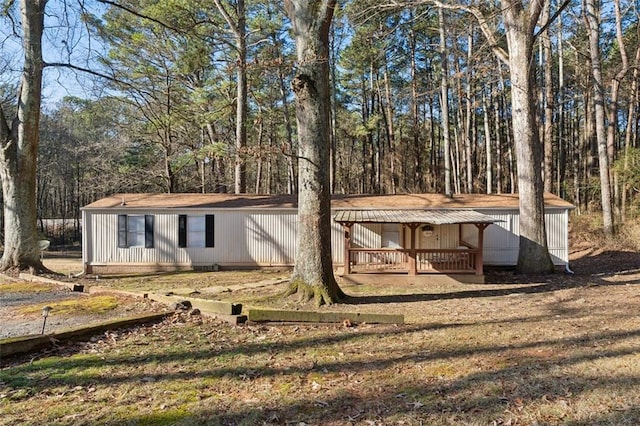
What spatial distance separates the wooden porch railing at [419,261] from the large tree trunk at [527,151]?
1.74m

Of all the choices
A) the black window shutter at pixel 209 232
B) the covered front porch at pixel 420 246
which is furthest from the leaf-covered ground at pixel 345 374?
the black window shutter at pixel 209 232

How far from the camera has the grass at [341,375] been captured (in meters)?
3.33

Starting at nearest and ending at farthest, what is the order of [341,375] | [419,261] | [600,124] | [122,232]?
[341,375], [419,261], [122,232], [600,124]

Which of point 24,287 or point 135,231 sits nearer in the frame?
point 24,287

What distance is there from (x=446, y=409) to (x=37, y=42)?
14.0m

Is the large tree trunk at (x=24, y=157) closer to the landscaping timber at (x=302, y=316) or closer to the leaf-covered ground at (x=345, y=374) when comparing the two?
the leaf-covered ground at (x=345, y=374)

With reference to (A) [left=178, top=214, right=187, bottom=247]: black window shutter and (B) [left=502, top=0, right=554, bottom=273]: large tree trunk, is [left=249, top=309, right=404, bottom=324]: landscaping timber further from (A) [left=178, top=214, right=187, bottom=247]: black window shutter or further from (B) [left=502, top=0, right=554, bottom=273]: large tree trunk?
(A) [left=178, top=214, right=187, bottom=247]: black window shutter

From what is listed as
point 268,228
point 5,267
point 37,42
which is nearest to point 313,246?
point 268,228

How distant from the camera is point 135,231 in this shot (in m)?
Answer: 15.5

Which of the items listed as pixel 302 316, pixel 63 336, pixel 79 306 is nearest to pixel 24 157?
pixel 79 306

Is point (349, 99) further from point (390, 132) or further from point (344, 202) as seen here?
point (344, 202)

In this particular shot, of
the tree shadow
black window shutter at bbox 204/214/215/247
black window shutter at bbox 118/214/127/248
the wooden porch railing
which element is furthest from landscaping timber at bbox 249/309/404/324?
black window shutter at bbox 118/214/127/248

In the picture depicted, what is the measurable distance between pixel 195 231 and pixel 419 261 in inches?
325

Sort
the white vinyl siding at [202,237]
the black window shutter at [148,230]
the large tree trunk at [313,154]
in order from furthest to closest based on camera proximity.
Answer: the black window shutter at [148,230]
the white vinyl siding at [202,237]
the large tree trunk at [313,154]
